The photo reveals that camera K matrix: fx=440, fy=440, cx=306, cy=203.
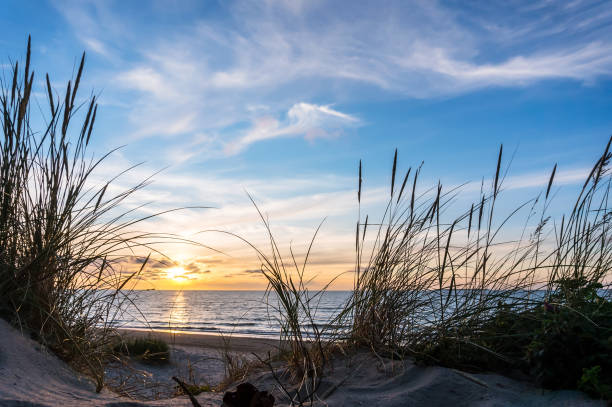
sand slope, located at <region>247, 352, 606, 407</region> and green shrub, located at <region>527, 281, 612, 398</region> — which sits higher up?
green shrub, located at <region>527, 281, 612, 398</region>

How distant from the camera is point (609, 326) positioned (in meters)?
2.26

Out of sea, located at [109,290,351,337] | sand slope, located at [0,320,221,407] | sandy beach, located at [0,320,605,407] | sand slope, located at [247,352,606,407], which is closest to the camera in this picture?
sand slope, located at [0,320,221,407]

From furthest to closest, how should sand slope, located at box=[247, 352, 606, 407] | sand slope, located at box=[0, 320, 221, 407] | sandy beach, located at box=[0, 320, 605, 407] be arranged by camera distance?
sand slope, located at box=[247, 352, 606, 407], sandy beach, located at box=[0, 320, 605, 407], sand slope, located at box=[0, 320, 221, 407]

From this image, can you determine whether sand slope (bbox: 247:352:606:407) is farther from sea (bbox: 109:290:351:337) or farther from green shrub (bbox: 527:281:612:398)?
sea (bbox: 109:290:351:337)

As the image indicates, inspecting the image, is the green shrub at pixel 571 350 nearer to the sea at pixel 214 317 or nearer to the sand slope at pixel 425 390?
the sand slope at pixel 425 390

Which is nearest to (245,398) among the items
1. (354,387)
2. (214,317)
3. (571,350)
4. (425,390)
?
(354,387)

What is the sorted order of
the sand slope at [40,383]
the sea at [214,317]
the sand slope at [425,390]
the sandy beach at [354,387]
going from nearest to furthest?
1. the sand slope at [40,383]
2. the sandy beach at [354,387]
3. the sand slope at [425,390]
4. the sea at [214,317]

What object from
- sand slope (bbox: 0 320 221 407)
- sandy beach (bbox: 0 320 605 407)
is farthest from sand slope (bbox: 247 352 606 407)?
sand slope (bbox: 0 320 221 407)

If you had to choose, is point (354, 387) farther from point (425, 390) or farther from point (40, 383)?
point (40, 383)

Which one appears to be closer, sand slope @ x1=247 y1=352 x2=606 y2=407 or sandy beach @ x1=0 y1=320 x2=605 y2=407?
sandy beach @ x1=0 y1=320 x2=605 y2=407

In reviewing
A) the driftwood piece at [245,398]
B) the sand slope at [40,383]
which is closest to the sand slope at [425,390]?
the driftwood piece at [245,398]

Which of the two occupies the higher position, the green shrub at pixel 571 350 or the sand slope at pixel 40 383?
the green shrub at pixel 571 350

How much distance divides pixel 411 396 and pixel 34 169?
8.34 ft

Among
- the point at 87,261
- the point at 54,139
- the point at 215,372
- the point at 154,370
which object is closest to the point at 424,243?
the point at 87,261
